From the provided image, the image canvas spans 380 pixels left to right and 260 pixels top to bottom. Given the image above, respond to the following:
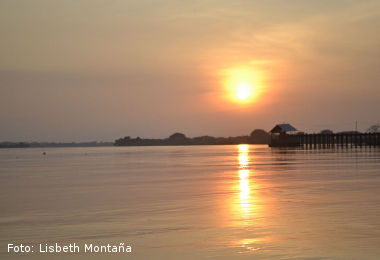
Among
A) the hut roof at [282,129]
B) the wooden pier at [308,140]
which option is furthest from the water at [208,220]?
the hut roof at [282,129]

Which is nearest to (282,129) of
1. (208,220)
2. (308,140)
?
(308,140)

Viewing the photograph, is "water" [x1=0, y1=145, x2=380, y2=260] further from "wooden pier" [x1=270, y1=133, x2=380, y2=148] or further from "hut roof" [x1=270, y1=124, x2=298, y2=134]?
"hut roof" [x1=270, y1=124, x2=298, y2=134]

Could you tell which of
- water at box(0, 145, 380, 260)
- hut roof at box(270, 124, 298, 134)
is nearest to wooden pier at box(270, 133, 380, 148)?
hut roof at box(270, 124, 298, 134)

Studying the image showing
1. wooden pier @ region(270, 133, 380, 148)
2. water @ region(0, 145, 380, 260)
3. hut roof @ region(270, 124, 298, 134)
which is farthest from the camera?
hut roof @ region(270, 124, 298, 134)

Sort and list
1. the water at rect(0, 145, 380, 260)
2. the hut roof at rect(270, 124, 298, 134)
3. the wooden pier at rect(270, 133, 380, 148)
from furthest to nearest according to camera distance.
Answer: the hut roof at rect(270, 124, 298, 134), the wooden pier at rect(270, 133, 380, 148), the water at rect(0, 145, 380, 260)

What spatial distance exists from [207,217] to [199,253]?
4.33 meters

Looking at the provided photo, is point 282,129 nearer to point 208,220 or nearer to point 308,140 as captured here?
point 308,140

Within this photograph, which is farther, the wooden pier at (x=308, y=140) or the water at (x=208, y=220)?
the wooden pier at (x=308, y=140)

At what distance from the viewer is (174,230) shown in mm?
13156

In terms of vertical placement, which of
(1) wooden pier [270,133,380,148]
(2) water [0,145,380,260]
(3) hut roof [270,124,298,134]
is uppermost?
(3) hut roof [270,124,298,134]

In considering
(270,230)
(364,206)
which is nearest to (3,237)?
(270,230)

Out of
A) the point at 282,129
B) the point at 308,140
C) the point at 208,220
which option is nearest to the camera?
the point at 208,220

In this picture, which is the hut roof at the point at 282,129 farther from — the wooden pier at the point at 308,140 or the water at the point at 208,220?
the water at the point at 208,220

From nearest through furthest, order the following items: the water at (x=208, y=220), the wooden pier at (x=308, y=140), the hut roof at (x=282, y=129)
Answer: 1. the water at (x=208, y=220)
2. the wooden pier at (x=308, y=140)
3. the hut roof at (x=282, y=129)
